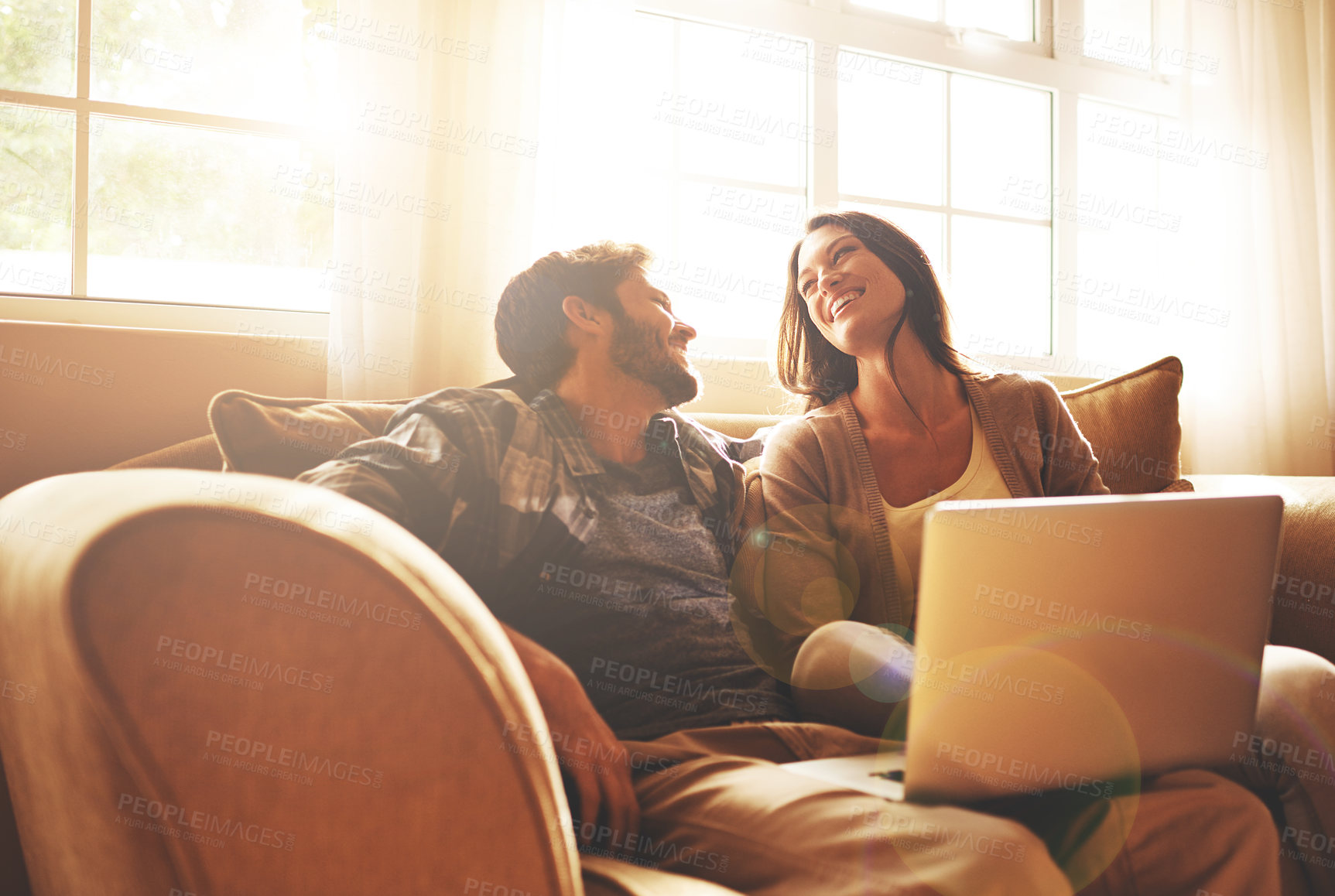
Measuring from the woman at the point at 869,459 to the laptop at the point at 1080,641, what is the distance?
25 cm

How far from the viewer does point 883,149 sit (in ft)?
7.85

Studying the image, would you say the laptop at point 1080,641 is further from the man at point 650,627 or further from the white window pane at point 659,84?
the white window pane at point 659,84

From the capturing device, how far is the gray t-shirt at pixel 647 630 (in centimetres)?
96

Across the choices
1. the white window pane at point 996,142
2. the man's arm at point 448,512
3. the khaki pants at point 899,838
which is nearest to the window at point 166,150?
the man's arm at point 448,512

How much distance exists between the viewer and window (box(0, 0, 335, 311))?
4.94 ft

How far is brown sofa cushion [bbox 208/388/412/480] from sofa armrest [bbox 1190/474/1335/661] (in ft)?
4.70

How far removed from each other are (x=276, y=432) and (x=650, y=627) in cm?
55

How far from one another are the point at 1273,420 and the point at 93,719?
303cm

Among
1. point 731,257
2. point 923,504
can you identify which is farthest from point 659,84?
point 923,504

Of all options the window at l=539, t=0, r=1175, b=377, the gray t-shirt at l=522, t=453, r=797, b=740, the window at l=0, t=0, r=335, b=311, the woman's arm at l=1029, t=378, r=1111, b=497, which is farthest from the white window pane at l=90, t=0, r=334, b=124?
the woman's arm at l=1029, t=378, r=1111, b=497

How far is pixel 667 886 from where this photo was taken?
2.04 ft

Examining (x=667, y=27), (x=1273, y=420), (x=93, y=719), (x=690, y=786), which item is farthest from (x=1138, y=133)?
(x=93, y=719)

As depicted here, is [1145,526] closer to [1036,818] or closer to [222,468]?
[1036,818]

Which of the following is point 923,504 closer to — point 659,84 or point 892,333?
point 892,333
